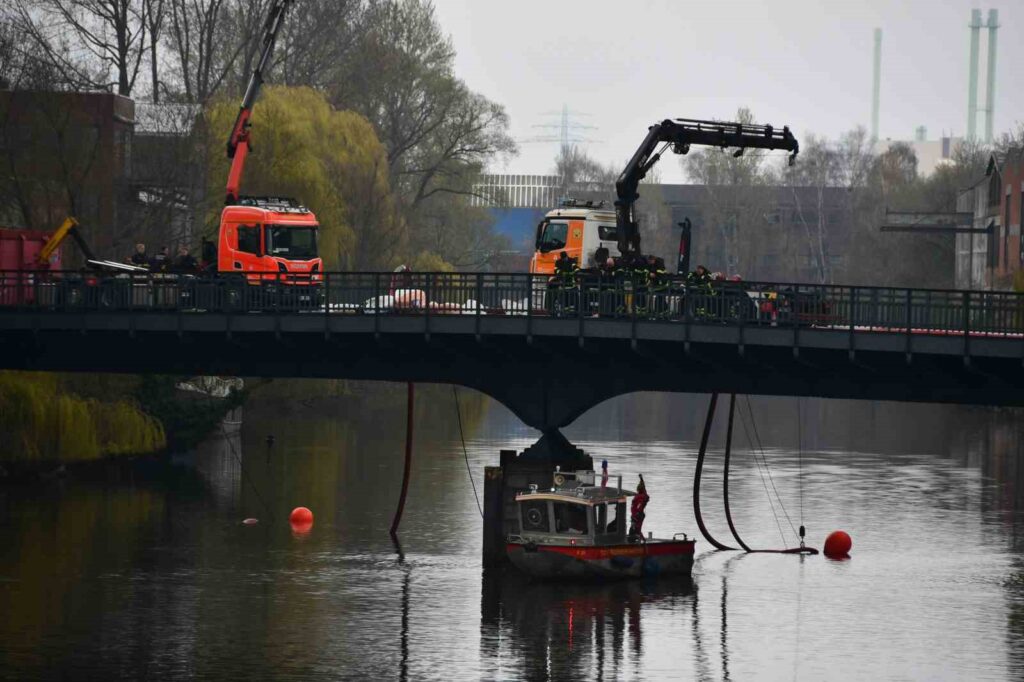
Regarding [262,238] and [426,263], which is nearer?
[262,238]

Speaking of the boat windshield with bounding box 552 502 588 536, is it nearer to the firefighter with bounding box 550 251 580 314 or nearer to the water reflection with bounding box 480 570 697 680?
the water reflection with bounding box 480 570 697 680

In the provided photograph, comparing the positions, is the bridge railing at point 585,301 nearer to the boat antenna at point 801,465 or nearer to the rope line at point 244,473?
the boat antenna at point 801,465

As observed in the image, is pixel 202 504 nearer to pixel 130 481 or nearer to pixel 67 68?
pixel 130 481

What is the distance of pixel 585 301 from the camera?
190ft

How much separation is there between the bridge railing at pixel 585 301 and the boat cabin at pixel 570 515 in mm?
5491

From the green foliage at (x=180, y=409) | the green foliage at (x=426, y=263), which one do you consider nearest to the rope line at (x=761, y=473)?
the green foliage at (x=426, y=263)

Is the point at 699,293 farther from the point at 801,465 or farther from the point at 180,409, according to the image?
the point at 180,409

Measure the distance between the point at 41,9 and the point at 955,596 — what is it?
61812 mm

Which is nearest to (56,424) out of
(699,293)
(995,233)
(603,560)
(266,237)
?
(266,237)

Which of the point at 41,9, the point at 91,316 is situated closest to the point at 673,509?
A: the point at 91,316

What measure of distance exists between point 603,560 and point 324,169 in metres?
51.1

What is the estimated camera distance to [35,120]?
3297 inches

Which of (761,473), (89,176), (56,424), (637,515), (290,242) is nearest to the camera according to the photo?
(637,515)

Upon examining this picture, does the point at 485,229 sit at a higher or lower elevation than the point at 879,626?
higher
